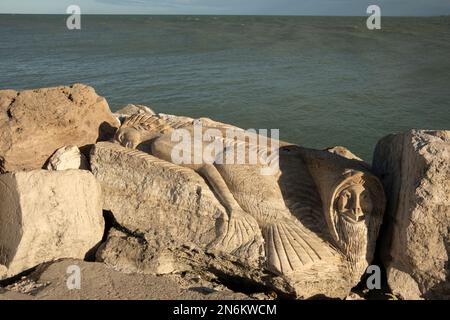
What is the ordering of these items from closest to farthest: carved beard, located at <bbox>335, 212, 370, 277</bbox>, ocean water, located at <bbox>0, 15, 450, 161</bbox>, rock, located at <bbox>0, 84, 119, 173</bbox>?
carved beard, located at <bbox>335, 212, 370, 277</bbox>
rock, located at <bbox>0, 84, 119, 173</bbox>
ocean water, located at <bbox>0, 15, 450, 161</bbox>

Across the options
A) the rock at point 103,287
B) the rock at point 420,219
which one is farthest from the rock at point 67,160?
the rock at point 420,219

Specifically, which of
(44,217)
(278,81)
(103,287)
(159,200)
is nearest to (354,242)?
(159,200)

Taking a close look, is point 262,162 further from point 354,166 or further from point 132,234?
point 132,234

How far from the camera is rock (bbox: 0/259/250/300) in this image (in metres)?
2.65

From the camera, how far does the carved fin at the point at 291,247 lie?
2906 millimetres

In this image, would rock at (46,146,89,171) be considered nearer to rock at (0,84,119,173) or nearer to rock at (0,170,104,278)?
rock at (0,84,119,173)

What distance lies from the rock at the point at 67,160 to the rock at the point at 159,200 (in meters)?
0.22

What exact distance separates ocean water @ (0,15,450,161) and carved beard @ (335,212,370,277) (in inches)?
169

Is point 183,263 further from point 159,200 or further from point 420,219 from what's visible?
point 420,219

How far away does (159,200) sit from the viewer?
3.41m

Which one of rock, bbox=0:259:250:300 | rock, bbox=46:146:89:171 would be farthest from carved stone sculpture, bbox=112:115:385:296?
rock, bbox=46:146:89:171

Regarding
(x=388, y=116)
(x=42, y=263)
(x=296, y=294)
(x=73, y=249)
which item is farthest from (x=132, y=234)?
(x=388, y=116)

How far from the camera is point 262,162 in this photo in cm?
327
